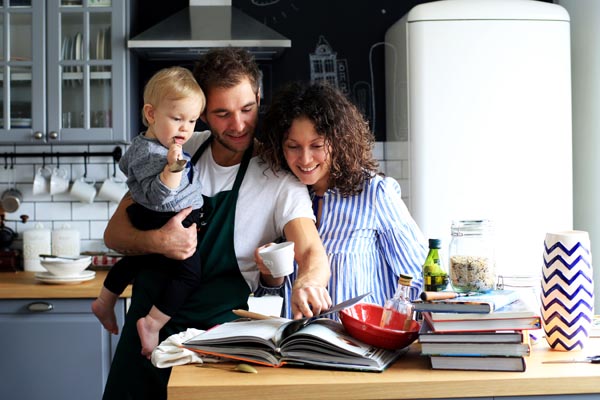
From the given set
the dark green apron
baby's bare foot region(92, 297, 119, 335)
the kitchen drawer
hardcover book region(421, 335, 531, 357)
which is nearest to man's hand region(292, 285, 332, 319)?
hardcover book region(421, 335, 531, 357)

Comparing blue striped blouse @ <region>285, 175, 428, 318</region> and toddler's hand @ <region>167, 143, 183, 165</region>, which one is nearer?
toddler's hand @ <region>167, 143, 183, 165</region>

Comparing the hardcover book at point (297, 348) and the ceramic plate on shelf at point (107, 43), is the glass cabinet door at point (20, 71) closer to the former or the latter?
the ceramic plate on shelf at point (107, 43)

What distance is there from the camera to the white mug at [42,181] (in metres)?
3.98

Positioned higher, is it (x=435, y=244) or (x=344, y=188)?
(x=344, y=188)

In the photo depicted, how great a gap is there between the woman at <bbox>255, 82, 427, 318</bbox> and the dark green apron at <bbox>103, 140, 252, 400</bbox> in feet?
0.56

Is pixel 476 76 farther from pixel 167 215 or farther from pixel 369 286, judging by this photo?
pixel 167 215

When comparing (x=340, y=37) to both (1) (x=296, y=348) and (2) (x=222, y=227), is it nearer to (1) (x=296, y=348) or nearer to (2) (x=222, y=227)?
(2) (x=222, y=227)

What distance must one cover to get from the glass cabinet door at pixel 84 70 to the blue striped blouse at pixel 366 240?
1.70 m

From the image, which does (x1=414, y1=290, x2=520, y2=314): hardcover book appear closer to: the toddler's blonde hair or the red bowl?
the red bowl

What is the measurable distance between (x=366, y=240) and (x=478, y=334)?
2.65 ft

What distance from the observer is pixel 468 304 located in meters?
1.64

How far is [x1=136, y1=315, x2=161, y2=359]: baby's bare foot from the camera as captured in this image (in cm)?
213

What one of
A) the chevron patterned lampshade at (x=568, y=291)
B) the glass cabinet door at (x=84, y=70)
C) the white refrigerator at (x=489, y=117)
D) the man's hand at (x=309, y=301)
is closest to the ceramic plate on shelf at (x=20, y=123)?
the glass cabinet door at (x=84, y=70)

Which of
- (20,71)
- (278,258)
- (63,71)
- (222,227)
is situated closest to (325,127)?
(222,227)
